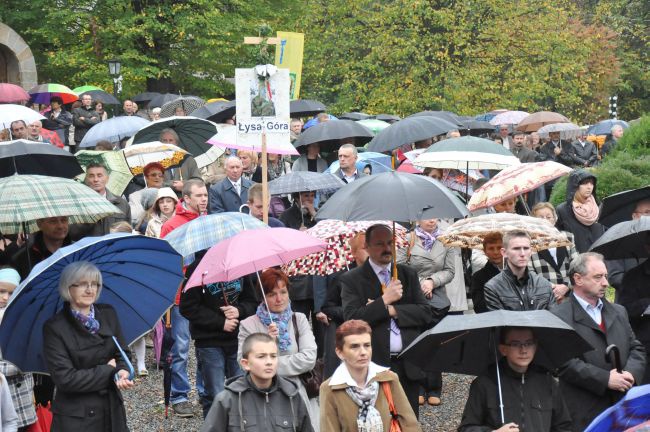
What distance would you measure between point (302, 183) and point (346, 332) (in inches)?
171

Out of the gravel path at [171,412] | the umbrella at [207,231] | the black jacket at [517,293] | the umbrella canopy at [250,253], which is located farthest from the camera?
the gravel path at [171,412]

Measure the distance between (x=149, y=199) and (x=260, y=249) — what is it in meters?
4.21

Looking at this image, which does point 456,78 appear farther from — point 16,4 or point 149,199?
point 149,199

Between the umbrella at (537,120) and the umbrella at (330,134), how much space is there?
11.3m

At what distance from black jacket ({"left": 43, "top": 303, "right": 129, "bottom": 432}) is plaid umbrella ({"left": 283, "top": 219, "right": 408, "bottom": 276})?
226 cm

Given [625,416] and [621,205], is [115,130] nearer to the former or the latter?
[621,205]

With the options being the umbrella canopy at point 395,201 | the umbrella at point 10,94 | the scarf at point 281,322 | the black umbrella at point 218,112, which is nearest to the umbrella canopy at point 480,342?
the umbrella canopy at point 395,201

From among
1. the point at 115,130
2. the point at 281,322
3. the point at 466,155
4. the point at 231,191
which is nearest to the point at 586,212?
the point at 466,155

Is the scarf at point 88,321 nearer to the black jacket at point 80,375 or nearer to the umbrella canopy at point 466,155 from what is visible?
the black jacket at point 80,375

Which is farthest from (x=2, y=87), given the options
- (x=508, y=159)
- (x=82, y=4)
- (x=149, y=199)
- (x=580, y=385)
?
(x=580, y=385)

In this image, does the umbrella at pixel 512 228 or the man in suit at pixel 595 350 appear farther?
the umbrella at pixel 512 228

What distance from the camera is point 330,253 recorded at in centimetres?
897

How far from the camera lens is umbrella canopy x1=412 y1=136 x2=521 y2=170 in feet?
38.7

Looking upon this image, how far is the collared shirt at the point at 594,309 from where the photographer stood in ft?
24.0
